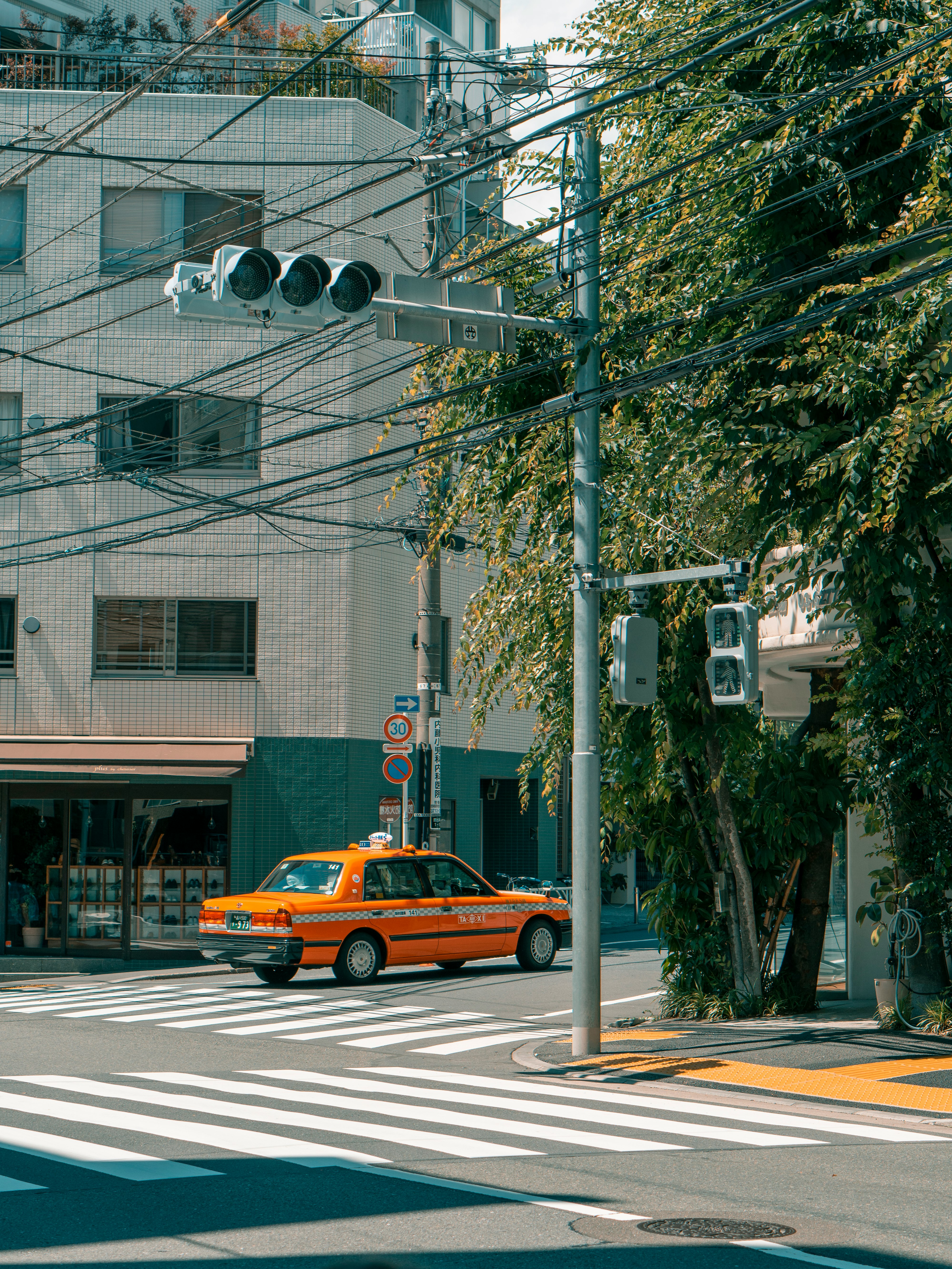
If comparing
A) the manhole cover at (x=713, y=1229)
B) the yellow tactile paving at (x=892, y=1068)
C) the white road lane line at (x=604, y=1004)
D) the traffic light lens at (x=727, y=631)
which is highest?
the traffic light lens at (x=727, y=631)

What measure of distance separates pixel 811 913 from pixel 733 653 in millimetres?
4762

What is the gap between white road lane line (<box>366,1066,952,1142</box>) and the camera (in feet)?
31.0

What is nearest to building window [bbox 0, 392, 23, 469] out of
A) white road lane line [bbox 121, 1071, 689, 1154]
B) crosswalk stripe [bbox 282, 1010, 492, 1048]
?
crosswalk stripe [bbox 282, 1010, 492, 1048]

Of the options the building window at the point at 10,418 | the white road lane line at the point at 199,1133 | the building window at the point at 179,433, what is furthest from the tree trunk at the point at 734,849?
the building window at the point at 10,418

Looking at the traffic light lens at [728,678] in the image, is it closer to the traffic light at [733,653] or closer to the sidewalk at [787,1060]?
the traffic light at [733,653]

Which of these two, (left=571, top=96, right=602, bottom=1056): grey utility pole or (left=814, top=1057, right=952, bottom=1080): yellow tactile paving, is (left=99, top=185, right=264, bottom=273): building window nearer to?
(left=571, top=96, right=602, bottom=1056): grey utility pole

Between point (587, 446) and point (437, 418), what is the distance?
2.52m

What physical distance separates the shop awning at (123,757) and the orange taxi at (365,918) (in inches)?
168

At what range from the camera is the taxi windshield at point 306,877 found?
736 inches

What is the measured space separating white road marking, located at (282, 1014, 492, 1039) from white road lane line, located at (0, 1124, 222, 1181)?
5876mm

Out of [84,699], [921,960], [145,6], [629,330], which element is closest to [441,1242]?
[921,960]

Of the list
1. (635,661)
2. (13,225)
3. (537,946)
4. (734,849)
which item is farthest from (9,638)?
(635,661)

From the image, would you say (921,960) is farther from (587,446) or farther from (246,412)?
(246,412)

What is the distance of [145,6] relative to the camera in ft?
109
